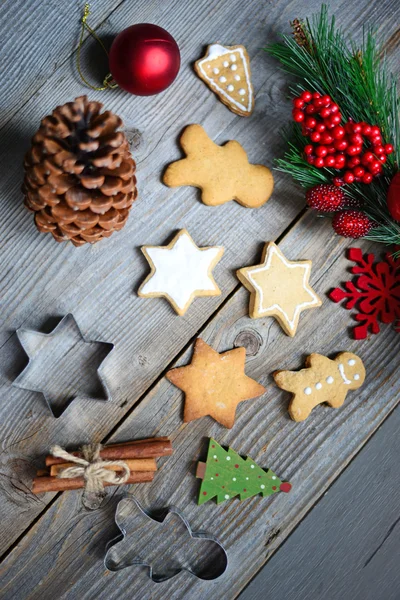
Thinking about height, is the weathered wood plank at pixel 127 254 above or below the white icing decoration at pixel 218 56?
below

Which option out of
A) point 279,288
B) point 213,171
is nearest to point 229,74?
point 213,171

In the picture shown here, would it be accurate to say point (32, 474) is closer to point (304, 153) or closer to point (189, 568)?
point (189, 568)

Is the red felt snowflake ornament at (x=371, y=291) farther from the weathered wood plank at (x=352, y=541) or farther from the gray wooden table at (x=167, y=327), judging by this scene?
the weathered wood plank at (x=352, y=541)

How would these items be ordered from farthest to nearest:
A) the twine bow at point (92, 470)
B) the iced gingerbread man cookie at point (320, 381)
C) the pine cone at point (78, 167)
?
the iced gingerbread man cookie at point (320, 381) < the twine bow at point (92, 470) < the pine cone at point (78, 167)

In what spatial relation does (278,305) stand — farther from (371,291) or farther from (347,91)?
(347,91)

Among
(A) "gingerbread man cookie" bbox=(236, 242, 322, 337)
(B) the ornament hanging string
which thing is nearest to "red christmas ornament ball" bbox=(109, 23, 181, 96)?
(B) the ornament hanging string

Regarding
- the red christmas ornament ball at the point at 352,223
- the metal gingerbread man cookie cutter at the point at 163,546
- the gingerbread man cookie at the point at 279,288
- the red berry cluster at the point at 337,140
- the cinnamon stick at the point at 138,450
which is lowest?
the metal gingerbread man cookie cutter at the point at 163,546

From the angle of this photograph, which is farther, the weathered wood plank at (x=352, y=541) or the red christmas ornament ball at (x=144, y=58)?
the weathered wood plank at (x=352, y=541)

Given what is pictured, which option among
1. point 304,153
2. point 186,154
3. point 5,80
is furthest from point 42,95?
point 304,153

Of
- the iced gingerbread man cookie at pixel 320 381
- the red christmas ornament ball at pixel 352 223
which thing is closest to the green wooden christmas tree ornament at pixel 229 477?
the iced gingerbread man cookie at pixel 320 381
